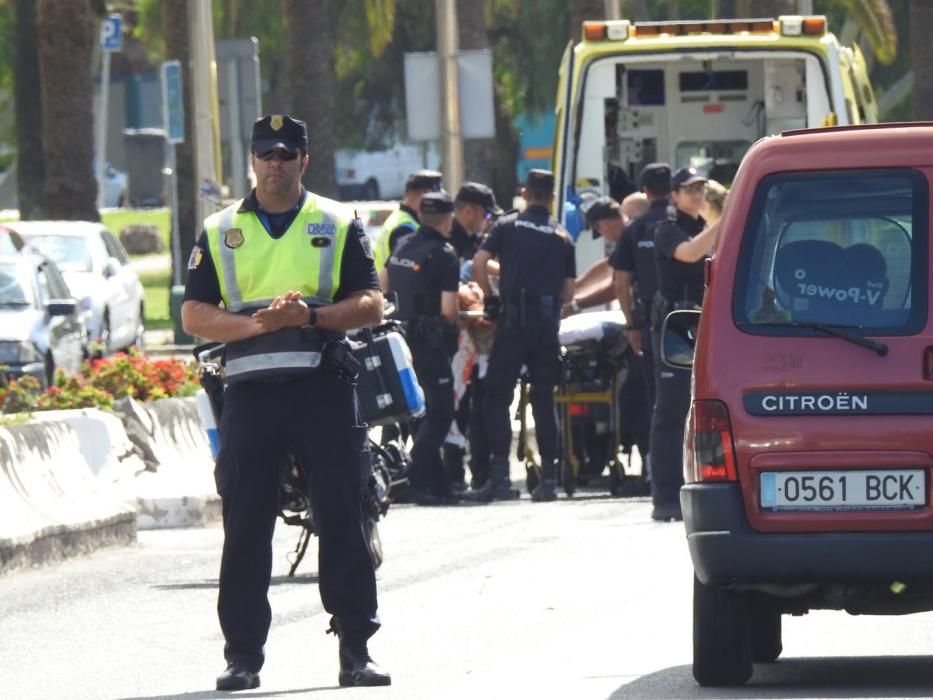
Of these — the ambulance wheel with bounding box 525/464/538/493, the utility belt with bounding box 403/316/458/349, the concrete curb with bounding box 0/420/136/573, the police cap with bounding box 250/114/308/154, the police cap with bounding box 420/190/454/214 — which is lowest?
the ambulance wheel with bounding box 525/464/538/493

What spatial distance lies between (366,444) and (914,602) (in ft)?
5.92

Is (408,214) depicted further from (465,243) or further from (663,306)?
(663,306)

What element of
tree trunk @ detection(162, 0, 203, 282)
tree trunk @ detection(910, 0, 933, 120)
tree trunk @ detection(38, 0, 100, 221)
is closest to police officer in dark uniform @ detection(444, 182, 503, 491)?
tree trunk @ detection(38, 0, 100, 221)

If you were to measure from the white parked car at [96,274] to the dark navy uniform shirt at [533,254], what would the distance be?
10.3 m

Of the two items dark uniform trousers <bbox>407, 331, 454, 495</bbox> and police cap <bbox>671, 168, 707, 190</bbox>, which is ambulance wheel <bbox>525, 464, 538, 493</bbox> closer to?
dark uniform trousers <bbox>407, 331, 454, 495</bbox>

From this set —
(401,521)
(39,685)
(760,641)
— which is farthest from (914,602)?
(401,521)

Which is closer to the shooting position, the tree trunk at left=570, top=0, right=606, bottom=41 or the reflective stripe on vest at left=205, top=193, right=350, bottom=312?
the reflective stripe on vest at left=205, top=193, right=350, bottom=312

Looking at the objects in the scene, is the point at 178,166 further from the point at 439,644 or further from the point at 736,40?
the point at 439,644

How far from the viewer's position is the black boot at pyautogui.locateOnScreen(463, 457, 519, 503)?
1529cm

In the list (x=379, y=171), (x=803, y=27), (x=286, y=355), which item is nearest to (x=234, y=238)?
(x=286, y=355)

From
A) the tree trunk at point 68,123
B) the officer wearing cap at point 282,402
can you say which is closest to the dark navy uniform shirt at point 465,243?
the officer wearing cap at point 282,402

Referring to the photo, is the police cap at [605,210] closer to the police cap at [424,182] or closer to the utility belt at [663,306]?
the police cap at [424,182]

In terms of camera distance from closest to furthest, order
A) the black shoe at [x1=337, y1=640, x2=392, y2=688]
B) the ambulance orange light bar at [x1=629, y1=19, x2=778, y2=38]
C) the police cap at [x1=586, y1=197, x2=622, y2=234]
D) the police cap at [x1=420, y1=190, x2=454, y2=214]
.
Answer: the black shoe at [x1=337, y1=640, x2=392, y2=688] < the police cap at [x1=420, y1=190, x2=454, y2=214] < the police cap at [x1=586, y1=197, x2=622, y2=234] < the ambulance orange light bar at [x1=629, y1=19, x2=778, y2=38]

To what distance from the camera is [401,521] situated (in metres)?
14.2
